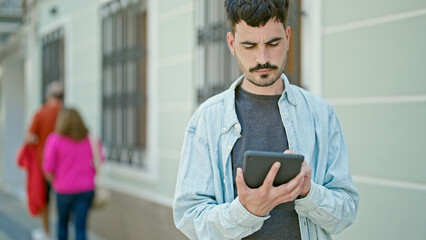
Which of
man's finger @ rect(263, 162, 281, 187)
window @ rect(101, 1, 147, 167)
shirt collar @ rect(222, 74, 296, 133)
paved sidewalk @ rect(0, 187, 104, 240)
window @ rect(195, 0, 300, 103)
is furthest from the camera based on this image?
paved sidewalk @ rect(0, 187, 104, 240)

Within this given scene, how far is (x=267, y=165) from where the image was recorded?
Result: 1.85m

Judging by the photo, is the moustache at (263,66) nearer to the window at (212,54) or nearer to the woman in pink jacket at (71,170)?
the window at (212,54)

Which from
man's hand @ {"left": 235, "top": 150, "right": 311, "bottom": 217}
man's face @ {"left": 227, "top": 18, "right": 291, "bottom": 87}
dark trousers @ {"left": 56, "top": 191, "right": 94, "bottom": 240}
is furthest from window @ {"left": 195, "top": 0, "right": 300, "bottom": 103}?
man's hand @ {"left": 235, "top": 150, "right": 311, "bottom": 217}

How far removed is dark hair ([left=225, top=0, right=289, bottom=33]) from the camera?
6.53 ft

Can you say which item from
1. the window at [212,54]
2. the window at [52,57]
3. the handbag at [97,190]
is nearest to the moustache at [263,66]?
the window at [212,54]

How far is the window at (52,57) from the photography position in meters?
9.22

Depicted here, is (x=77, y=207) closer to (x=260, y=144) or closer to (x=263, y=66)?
(x=260, y=144)

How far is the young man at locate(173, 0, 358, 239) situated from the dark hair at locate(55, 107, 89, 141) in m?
3.58

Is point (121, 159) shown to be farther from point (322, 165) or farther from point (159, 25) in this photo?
point (322, 165)

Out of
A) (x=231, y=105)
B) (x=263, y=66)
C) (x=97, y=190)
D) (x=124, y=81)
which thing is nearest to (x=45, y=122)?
(x=124, y=81)

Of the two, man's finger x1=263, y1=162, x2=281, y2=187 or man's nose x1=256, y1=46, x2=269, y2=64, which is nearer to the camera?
man's finger x1=263, y1=162, x2=281, y2=187

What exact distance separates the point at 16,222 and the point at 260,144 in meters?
7.59

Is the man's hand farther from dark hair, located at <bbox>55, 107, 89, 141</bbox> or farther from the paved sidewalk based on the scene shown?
the paved sidewalk

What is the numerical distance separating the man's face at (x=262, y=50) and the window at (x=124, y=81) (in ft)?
14.9
